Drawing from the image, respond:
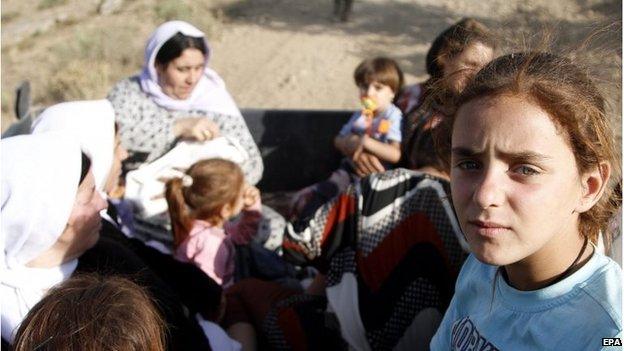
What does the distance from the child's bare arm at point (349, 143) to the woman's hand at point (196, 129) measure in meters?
0.72

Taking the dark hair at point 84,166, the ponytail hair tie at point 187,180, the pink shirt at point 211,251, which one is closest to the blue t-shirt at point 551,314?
the dark hair at point 84,166

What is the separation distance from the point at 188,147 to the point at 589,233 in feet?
8.71

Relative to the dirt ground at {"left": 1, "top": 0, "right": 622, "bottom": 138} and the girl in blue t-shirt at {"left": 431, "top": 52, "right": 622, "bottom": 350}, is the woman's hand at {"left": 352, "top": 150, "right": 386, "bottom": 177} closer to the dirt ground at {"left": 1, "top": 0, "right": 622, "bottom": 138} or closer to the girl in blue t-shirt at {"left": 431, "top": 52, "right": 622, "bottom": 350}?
the girl in blue t-shirt at {"left": 431, "top": 52, "right": 622, "bottom": 350}

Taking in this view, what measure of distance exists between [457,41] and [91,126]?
5.52 ft

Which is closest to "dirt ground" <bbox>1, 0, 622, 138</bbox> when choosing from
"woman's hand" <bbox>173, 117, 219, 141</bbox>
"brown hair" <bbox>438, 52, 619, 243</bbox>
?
"woman's hand" <bbox>173, 117, 219, 141</bbox>

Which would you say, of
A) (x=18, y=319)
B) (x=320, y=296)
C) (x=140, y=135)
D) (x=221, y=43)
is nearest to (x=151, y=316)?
(x=18, y=319)

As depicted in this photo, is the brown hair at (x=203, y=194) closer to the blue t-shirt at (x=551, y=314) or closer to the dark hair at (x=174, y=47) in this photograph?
the dark hair at (x=174, y=47)

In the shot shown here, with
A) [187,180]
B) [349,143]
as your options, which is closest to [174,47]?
[187,180]

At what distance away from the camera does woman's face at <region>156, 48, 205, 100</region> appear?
4059mm

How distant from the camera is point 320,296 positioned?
9.52ft

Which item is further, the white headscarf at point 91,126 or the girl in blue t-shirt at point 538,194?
the white headscarf at point 91,126

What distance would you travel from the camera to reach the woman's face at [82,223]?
233cm

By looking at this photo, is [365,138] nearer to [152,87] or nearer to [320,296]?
[320,296]

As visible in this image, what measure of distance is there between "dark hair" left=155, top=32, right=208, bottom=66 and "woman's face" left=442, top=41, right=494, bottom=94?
5.74 ft
